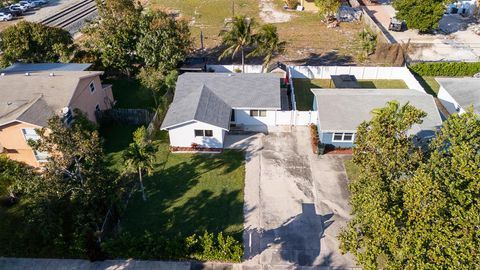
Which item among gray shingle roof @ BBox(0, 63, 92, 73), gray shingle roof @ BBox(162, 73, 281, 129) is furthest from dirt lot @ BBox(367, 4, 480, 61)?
gray shingle roof @ BBox(0, 63, 92, 73)

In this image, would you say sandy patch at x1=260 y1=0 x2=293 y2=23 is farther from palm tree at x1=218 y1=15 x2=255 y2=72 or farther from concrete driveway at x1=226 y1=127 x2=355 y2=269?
concrete driveway at x1=226 y1=127 x2=355 y2=269

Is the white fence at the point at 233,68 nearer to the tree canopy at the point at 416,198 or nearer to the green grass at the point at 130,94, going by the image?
the green grass at the point at 130,94

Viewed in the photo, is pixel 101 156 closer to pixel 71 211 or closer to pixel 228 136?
pixel 71 211

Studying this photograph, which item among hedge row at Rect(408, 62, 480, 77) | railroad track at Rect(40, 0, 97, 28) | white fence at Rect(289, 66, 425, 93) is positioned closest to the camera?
white fence at Rect(289, 66, 425, 93)

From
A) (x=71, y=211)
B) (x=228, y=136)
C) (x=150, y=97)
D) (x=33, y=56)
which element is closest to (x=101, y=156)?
(x=71, y=211)

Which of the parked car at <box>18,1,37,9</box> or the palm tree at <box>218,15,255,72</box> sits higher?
the palm tree at <box>218,15,255,72</box>

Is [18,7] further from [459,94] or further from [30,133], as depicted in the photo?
[459,94]

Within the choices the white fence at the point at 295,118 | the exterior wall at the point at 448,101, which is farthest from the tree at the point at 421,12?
the white fence at the point at 295,118

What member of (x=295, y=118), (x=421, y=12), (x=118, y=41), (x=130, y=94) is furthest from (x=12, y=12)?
(x=421, y=12)
